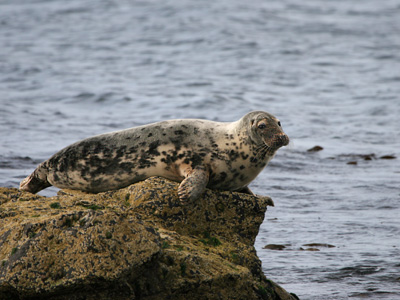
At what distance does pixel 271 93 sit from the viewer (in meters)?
21.1

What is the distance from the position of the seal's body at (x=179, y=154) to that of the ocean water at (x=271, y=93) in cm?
32

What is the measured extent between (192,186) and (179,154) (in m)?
0.49

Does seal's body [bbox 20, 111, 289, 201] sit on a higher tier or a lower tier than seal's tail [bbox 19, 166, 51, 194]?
higher

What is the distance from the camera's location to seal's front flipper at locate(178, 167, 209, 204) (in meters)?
5.15

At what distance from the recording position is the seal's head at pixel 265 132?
546cm

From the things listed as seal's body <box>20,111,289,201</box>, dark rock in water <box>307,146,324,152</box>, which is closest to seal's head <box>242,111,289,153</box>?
Answer: seal's body <box>20,111,289,201</box>

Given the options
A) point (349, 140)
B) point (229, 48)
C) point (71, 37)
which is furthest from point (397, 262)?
point (71, 37)

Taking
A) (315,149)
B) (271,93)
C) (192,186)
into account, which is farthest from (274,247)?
(271,93)

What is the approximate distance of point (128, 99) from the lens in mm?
19438

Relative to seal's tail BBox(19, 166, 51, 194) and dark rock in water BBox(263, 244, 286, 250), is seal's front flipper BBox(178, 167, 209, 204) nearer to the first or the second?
seal's tail BBox(19, 166, 51, 194)

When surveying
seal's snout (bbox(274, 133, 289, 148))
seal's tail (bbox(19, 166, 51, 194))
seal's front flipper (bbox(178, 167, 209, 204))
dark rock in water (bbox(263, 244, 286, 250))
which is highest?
seal's snout (bbox(274, 133, 289, 148))

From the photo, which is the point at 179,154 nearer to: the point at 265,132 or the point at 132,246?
the point at 265,132

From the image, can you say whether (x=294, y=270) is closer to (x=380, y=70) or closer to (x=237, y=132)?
(x=237, y=132)

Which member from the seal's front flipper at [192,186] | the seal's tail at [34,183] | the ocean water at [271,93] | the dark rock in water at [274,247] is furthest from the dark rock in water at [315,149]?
the seal's front flipper at [192,186]
